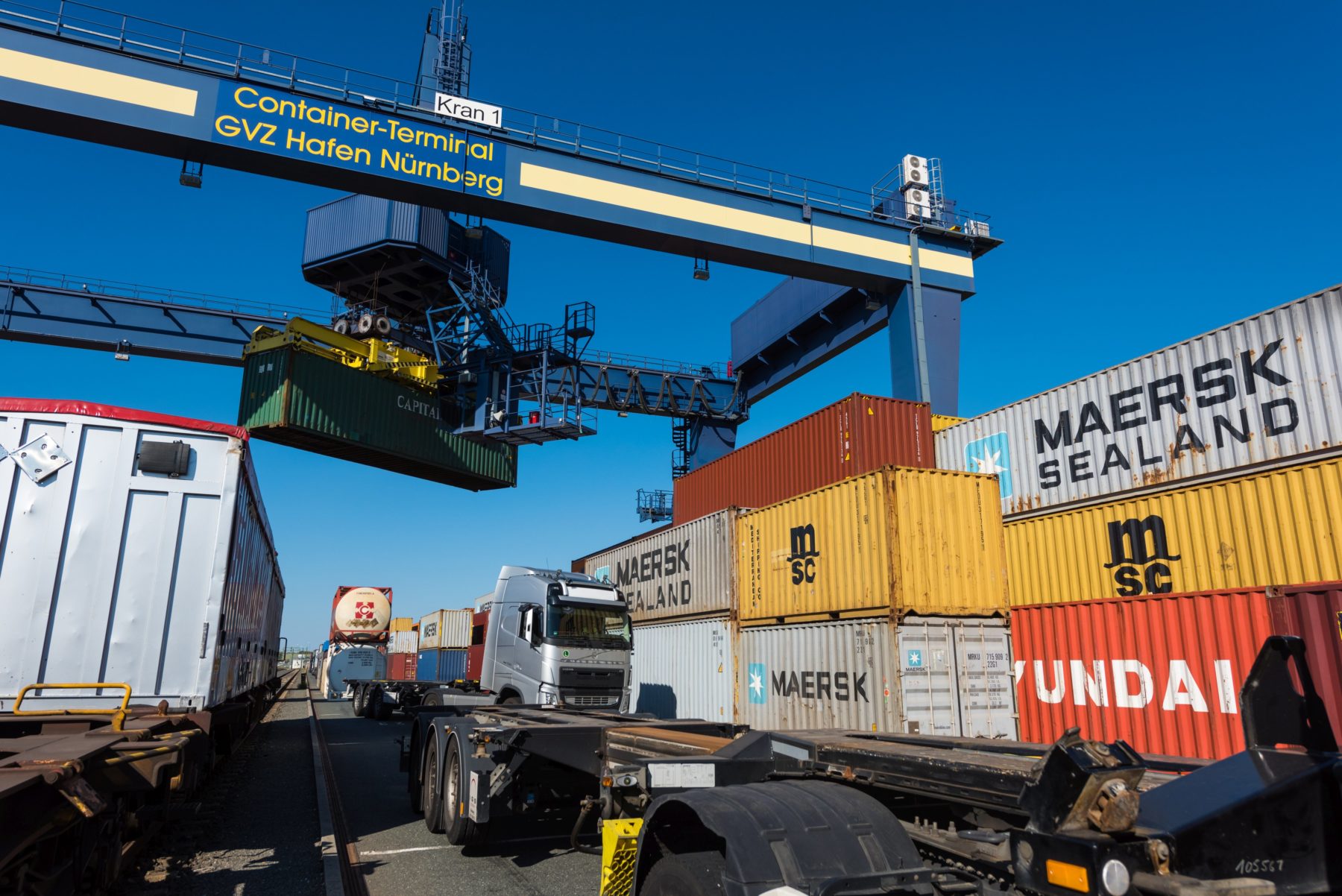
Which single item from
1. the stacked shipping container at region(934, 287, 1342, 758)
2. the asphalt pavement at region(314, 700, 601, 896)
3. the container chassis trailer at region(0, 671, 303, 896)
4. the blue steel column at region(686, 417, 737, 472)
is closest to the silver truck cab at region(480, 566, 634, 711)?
the asphalt pavement at region(314, 700, 601, 896)

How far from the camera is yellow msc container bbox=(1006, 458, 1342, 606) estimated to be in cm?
910

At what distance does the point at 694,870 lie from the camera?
3.74 metres

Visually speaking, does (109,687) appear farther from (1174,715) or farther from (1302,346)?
(1302,346)

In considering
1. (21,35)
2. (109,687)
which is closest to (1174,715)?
(109,687)

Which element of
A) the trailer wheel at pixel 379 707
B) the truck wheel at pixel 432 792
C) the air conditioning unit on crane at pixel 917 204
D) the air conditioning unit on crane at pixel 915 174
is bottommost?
the trailer wheel at pixel 379 707

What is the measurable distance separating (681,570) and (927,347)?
27.7 ft

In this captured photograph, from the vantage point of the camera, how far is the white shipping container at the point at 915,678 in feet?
36.4

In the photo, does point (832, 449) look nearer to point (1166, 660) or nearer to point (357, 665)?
point (1166, 660)

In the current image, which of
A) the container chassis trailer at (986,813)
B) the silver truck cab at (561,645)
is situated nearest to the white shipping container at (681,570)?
the silver truck cab at (561,645)

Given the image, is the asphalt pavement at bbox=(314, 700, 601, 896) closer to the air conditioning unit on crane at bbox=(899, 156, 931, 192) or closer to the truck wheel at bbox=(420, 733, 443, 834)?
the truck wheel at bbox=(420, 733, 443, 834)

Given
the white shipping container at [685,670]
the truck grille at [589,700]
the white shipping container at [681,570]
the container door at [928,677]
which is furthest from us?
the white shipping container at [681,570]

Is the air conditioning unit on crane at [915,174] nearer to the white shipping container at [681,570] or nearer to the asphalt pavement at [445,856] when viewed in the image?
the white shipping container at [681,570]

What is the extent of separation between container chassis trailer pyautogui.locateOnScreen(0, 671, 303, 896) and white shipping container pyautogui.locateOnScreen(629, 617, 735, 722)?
9393mm

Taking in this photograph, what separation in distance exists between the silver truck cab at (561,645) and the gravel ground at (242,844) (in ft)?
12.0
